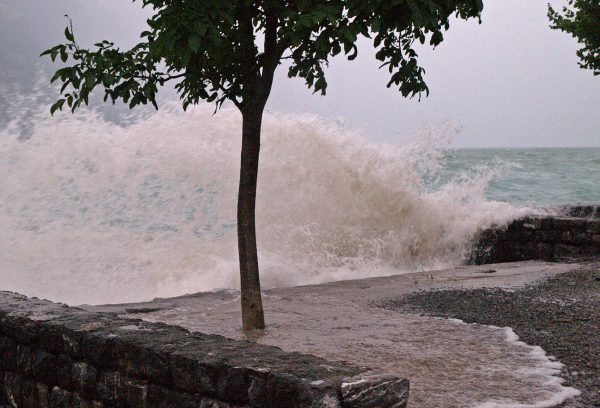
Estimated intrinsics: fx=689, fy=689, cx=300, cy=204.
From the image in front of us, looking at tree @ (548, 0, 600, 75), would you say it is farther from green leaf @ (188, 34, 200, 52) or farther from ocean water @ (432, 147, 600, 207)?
green leaf @ (188, 34, 200, 52)

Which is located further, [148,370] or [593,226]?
[593,226]

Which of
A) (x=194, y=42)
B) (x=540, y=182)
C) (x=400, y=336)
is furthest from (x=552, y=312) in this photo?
(x=540, y=182)

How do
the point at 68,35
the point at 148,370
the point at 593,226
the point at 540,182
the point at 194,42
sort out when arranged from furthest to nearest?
the point at 540,182, the point at 593,226, the point at 68,35, the point at 194,42, the point at 148,370

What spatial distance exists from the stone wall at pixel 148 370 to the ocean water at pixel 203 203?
7.50 metres

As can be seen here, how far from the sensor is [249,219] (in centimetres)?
663

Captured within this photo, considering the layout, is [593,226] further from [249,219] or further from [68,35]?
[68,35]

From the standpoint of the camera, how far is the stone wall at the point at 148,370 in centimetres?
297

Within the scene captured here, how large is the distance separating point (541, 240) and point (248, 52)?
8894 mm

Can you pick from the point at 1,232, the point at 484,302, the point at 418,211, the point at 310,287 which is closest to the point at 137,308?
the point at 310,287

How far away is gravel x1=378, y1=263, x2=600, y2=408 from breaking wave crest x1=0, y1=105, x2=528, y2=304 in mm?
3900

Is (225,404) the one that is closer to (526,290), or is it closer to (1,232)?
(526,290)

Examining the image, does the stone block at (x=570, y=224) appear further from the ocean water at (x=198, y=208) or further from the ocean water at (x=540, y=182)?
the ocean water at (x=540, y=182)

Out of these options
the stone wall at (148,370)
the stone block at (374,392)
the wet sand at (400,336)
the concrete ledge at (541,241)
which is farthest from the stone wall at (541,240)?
the stone block at (374,392)

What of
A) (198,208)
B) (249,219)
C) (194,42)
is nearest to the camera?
(194,42)
